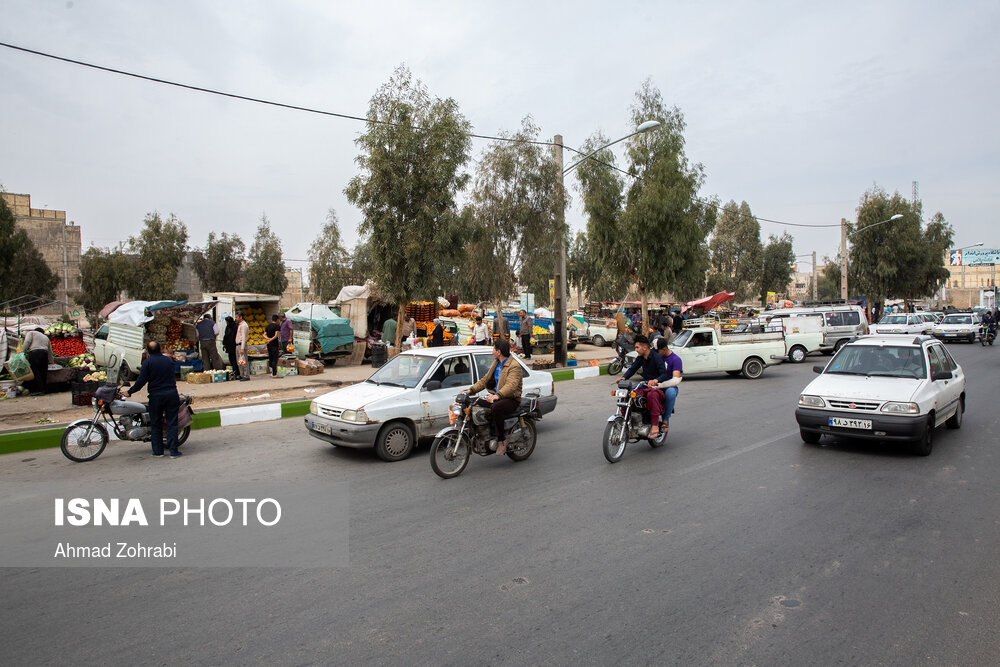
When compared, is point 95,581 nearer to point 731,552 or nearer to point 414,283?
point 731,552

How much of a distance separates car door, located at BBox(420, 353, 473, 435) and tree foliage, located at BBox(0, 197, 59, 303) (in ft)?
111

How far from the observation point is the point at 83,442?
8.34 meters

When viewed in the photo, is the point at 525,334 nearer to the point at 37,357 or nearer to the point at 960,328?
the point at 37,357

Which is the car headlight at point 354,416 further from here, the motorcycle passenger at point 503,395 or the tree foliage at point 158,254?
the tree foliage at point 158,254

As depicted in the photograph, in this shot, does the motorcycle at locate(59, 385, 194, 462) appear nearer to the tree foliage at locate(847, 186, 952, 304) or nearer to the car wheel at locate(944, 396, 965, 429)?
the car wheel at locate(944, 396, 965, 429)

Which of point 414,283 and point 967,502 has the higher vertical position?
point 414,283

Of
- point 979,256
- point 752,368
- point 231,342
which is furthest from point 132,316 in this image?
point 979,256

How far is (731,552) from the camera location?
4.76 metres

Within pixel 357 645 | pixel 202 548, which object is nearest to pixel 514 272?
pixel 202 548

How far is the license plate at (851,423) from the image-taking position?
24.8ft

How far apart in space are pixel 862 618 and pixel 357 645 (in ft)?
9.94

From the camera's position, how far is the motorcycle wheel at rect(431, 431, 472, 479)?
6980mm

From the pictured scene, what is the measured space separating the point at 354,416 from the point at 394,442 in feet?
2.08

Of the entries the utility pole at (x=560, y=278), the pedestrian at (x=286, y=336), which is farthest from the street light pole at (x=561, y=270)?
the pedestrian at (x=286, y=336)
